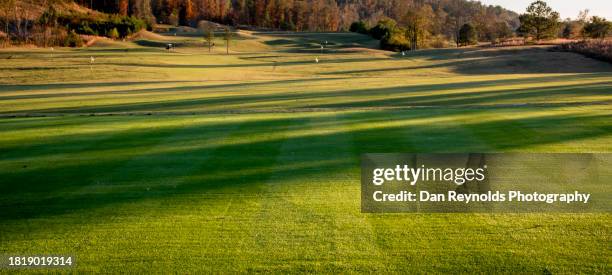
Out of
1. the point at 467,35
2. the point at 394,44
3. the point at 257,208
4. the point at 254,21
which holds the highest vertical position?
the point at 254,21

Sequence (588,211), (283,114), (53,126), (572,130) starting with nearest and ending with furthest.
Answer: (588,211)
(572,130)
(53,126)
(283,114)

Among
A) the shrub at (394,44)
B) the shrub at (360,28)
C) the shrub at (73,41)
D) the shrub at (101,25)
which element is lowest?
the shrub at (73,41)

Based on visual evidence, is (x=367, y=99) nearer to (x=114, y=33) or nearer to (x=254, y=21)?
(x=114, y=33)

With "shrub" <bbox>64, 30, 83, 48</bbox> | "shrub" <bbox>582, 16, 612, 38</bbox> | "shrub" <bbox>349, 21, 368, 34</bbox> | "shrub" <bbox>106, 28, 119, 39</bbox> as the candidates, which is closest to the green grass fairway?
"shrub" <bbox>64, 30, 83, 48</bbox>

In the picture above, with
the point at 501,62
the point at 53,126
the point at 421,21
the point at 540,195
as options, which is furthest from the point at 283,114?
the point at 421,21

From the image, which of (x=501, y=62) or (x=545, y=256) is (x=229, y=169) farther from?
(x=501, y=62)

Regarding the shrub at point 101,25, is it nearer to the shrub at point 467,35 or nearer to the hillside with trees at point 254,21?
the hillside with trees at point 254,21

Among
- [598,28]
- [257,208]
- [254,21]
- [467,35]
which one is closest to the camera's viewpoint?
[257,208]

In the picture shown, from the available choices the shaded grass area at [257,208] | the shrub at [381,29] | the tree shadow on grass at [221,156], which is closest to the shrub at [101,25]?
the shrub at [381,29]

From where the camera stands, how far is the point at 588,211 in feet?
24.1

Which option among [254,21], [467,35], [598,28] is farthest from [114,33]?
[598,28]

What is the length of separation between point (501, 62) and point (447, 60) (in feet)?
23.6

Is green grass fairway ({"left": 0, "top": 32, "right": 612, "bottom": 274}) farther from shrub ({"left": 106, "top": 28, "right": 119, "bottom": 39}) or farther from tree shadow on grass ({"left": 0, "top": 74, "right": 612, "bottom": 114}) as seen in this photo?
shrub ({"left": 106, "top": 28, "right": 119, "bottom": 39})

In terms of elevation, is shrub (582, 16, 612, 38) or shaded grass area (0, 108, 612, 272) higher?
shrub (582, 16, 612, 38)
